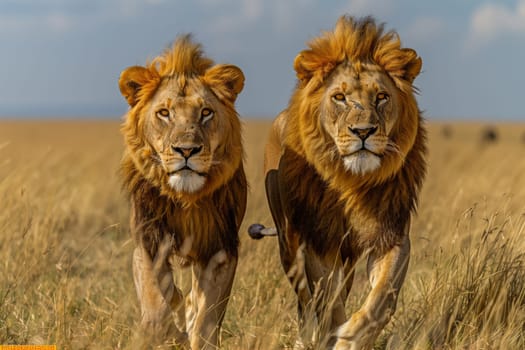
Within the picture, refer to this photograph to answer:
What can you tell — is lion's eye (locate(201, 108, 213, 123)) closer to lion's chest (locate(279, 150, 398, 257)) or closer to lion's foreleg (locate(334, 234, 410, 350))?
lion's chest (locate(279, 150, 398, 257))

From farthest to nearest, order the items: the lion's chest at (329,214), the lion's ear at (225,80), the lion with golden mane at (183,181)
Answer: the lion's chest at (329,214), the lion's ear at (225,80), the lion with golden mane at (183,181)

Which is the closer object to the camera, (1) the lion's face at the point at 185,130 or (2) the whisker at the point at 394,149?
(1) the lion's face at the point at 185,130

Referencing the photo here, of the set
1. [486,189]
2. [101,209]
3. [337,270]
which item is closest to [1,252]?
[337,270]

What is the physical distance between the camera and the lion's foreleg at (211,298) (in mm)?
4145

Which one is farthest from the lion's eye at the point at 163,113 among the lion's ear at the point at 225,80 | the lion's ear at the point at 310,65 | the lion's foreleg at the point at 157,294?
the lion's ear at the point at 310,65

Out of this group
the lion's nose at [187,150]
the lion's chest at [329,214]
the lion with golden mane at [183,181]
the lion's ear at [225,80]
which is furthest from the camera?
the lion's chest at [329,214]

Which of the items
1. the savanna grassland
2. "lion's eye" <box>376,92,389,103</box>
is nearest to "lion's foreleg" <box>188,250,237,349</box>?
the savanna grassland

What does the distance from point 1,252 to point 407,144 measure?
3.35m

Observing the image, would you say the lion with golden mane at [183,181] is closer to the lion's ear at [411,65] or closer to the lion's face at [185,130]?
the lion's face at [185,130]

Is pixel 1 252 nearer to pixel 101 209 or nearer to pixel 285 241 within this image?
pixel 285 241

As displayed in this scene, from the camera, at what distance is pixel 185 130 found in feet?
12.9

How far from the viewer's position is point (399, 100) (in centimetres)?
414

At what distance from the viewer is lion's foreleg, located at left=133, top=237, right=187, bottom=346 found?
401cm

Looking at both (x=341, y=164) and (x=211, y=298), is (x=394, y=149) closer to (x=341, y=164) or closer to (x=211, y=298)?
(x=341, y=164)
